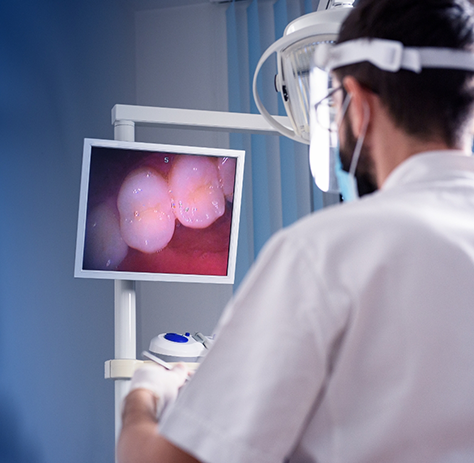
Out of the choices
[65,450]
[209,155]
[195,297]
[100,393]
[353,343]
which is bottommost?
[65,450]

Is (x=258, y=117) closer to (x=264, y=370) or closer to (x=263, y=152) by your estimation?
(x=263, y=152)

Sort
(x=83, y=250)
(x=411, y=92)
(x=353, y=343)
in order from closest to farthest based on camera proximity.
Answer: (x=353, y=343) < (x=411, y=92) < (x=83, y=250)

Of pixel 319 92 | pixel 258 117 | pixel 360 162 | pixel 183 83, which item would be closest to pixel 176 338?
pixel 258 117

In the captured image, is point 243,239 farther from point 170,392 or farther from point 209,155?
point 170,392

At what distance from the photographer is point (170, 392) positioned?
742 mm

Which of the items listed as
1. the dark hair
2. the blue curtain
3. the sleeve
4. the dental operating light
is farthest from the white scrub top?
the blue curtain

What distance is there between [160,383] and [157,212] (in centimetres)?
94

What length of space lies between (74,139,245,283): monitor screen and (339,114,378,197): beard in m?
0.93

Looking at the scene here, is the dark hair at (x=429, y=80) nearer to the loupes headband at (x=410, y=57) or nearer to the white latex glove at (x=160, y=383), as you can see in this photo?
the loupes headband at (x=410, y=57)

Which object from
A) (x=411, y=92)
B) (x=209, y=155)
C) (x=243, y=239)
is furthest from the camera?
(x=243, y=239)

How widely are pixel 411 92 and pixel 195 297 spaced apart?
1.93 meters

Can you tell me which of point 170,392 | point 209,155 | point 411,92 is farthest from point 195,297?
point 411,92

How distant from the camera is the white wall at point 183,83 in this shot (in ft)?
8.18

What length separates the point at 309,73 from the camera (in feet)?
3.63
